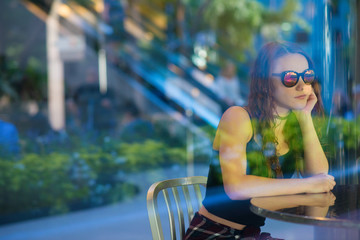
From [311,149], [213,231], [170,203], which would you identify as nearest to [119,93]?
[170,203]

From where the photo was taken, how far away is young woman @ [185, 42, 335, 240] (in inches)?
58.9

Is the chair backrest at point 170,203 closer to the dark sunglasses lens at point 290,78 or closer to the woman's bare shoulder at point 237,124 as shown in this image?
the woman's bare shoulder at point 237,124

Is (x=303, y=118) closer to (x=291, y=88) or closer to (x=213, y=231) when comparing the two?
(x=291, y=88)

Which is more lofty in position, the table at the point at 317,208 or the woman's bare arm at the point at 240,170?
the woman's bare arm at the point at 240,170

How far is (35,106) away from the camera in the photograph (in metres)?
5.23

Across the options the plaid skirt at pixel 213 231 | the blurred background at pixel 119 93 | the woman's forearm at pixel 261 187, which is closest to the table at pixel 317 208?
the woman's forearm at pixel 261 187

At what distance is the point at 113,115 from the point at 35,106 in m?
0.83

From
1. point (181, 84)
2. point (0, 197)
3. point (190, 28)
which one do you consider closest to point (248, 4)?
point (190, 28)

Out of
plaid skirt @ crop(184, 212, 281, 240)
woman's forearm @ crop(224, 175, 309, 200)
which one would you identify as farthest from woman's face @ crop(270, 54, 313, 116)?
plaid skirt @ crop(184, 212, 281, 240)

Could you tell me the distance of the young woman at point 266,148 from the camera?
4.91 ft

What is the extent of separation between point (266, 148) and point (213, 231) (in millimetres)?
334

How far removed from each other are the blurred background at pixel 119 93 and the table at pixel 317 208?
913 mm

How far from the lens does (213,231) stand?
60.4 inches

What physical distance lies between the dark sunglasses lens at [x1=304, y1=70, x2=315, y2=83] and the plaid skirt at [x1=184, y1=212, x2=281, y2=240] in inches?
20.0
